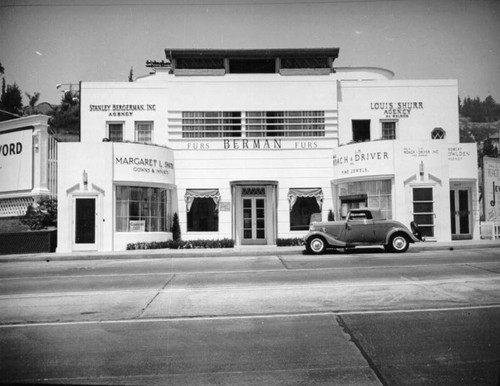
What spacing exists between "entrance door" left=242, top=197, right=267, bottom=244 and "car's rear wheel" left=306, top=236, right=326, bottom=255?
6.42 meters

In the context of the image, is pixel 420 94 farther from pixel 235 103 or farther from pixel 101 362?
pixel 101 362

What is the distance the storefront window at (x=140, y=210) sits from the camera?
22.0 meters

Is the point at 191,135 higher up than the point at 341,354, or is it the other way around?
the point at 191,135

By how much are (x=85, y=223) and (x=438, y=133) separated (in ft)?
60.4

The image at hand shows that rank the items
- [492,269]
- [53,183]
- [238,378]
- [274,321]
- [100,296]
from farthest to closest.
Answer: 1. [53,183]
2. [492,269]
3. [100,296]
4. [274,321]
5. [238,378]

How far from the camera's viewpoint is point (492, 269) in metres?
12.2

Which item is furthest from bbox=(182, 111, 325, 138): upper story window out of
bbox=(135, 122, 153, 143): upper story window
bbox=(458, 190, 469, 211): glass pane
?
bbox=(458, 190, 469, 211): glass pane

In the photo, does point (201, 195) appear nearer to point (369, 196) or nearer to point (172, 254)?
point (172, 254)

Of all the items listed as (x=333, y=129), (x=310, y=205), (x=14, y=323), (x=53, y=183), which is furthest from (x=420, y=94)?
(x=14, y=323)

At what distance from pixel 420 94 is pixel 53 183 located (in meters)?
19.6

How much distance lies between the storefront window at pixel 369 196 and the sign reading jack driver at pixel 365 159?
2.06 feet

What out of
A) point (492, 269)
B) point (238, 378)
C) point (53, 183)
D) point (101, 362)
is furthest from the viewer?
point (53, 183)

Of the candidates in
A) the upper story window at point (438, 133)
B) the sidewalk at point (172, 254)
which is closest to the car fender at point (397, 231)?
the sidewalk at point (172, 254)

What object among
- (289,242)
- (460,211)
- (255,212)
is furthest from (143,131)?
(460,211)
